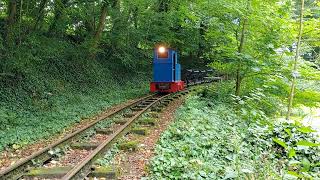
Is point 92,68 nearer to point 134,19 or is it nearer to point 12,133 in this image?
point 134,19

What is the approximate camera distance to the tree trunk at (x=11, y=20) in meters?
11.8

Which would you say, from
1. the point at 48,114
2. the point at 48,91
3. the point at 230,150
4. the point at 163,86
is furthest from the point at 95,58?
the point at 230,150

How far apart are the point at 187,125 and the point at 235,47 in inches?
243

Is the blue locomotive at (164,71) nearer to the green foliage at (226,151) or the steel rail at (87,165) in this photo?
the green foliage at (226,151)

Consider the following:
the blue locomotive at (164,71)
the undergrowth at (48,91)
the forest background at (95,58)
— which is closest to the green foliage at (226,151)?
the forest background at (95,58)

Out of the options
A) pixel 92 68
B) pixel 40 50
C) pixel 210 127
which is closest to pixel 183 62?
pixel 92 68

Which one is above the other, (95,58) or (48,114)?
(95,58)

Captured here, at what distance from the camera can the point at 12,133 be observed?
8977mm

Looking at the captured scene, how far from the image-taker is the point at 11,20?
12039 millimetres

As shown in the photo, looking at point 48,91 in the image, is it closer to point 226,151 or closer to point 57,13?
point 57,13

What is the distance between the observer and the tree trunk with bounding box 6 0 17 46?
38.6 feet

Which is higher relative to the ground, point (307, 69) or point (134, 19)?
point (134, 19)

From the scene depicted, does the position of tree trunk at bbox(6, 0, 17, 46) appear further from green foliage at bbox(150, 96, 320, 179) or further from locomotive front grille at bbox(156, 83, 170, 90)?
locomotive front grille at bbox(156, 83, 170, 90)

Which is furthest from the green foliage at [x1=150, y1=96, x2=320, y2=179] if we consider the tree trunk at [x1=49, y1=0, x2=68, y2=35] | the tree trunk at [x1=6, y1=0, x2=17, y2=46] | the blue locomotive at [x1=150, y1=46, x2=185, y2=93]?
the blue locomotive at [x1=150, y1=46, x2=185, y2=93]
